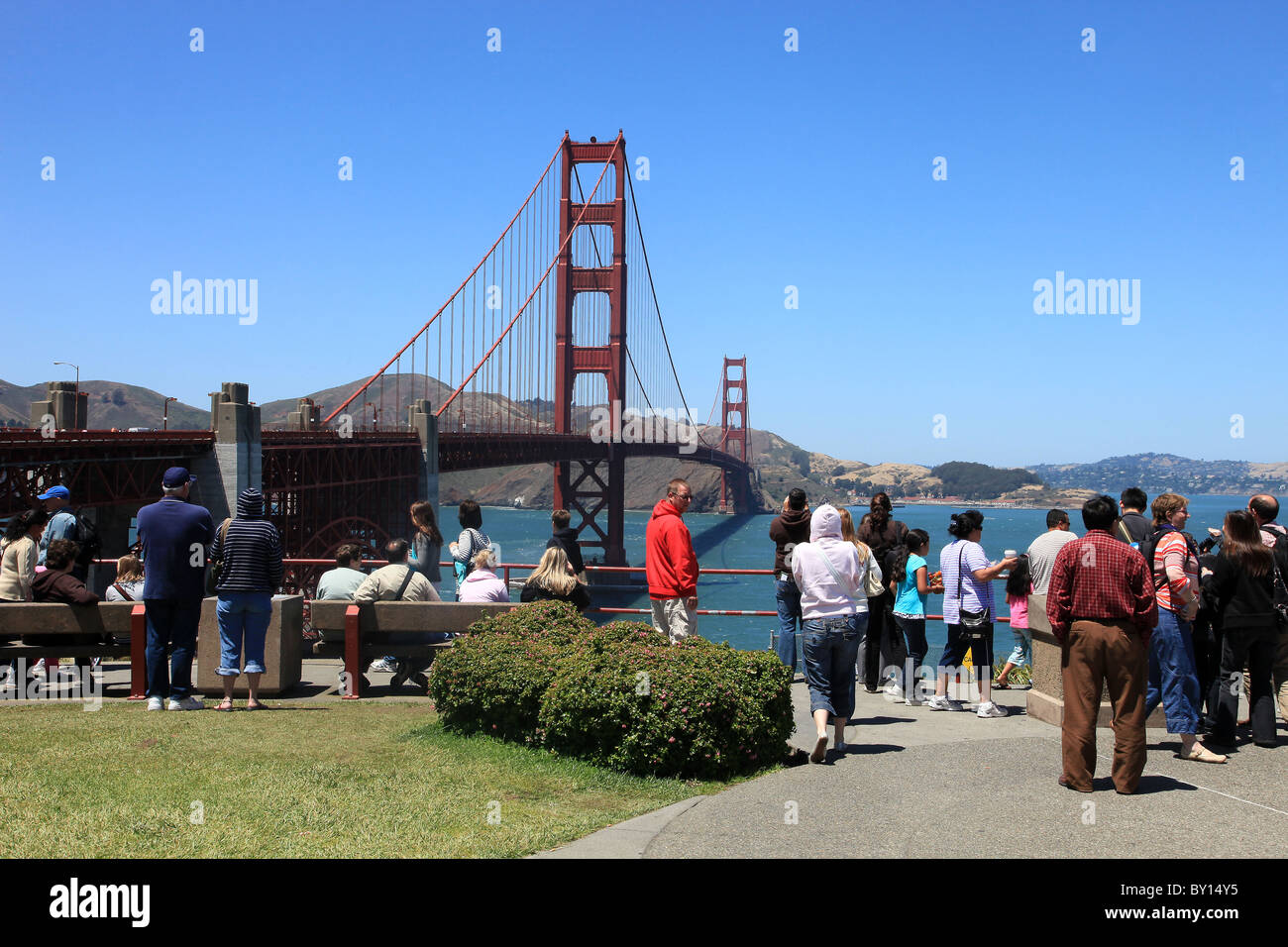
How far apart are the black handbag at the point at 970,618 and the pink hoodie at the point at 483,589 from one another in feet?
12.5

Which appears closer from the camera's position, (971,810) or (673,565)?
(971,810)

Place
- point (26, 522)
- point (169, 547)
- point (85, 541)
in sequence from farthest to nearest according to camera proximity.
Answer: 1. point (85, 541)
2. point (26, 522)
3. point (169, 547)

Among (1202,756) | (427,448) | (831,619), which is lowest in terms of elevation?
(1202,756)

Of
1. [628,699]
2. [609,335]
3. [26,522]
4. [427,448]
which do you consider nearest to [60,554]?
[26,522]

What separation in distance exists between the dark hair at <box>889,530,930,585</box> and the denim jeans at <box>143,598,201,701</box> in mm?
5694

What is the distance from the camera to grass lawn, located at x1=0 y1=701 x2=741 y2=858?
4664 mm

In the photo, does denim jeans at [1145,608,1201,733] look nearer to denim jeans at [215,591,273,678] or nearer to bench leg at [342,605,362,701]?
bench leg at [342,605,362,701]

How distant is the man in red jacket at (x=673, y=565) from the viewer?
26.7ft

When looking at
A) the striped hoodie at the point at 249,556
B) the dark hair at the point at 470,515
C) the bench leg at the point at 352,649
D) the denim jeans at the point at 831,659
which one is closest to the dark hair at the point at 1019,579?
the denim jeans at the point at 831,659

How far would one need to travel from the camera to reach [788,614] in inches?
345

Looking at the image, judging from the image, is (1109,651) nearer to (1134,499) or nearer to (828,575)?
(828,575)

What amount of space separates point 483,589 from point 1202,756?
5492mm
